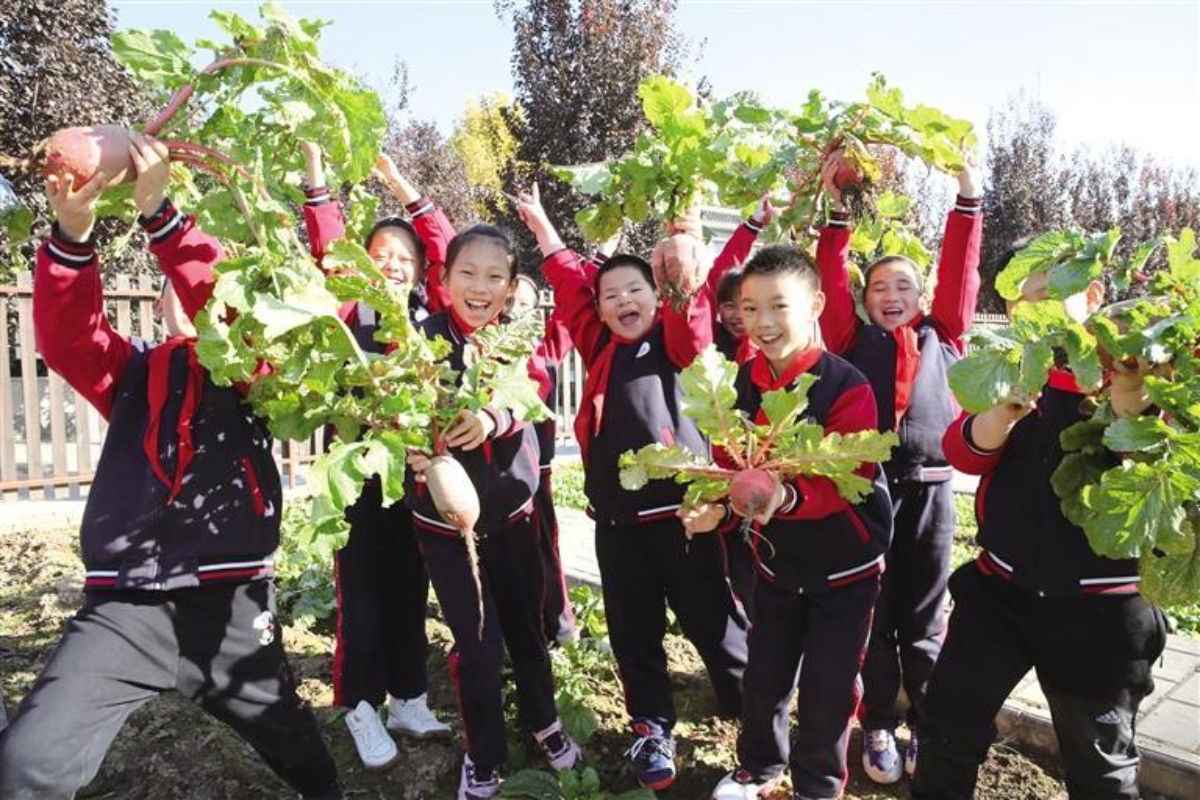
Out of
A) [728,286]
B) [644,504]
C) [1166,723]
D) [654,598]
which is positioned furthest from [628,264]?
[1166,723]

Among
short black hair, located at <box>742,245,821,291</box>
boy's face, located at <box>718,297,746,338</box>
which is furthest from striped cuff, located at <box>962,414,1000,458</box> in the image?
boy's face, located at <box>718,297,746,338</box>

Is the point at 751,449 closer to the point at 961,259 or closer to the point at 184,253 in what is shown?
the point at 961,259

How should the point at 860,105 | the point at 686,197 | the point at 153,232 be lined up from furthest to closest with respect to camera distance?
1. the point at 686,197
2. the point at 860,105
3. the point at 153,232

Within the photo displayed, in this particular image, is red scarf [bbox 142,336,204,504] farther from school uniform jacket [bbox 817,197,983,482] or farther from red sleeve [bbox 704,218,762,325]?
school uniform jacket [bbox 817,197,983,482]

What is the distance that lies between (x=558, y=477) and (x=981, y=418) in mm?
6931

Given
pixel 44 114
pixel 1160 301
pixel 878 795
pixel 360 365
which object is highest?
pixel 44 114

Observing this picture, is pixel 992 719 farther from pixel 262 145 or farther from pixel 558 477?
pixel 558 477

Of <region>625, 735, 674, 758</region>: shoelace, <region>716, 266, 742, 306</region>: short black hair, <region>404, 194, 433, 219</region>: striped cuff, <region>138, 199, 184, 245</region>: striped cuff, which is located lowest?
<region>625, 735, 674, 758</region>: shoelace

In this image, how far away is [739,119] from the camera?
10.2 ft

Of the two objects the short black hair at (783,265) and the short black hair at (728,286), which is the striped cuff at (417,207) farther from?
the short black hair at (783,265)

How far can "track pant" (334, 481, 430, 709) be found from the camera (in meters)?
3.20

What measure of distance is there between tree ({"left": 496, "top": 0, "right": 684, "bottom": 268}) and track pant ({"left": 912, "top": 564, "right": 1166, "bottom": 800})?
440 inches

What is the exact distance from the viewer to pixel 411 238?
3516mm

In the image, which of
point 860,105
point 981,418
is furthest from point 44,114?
point 981,418
